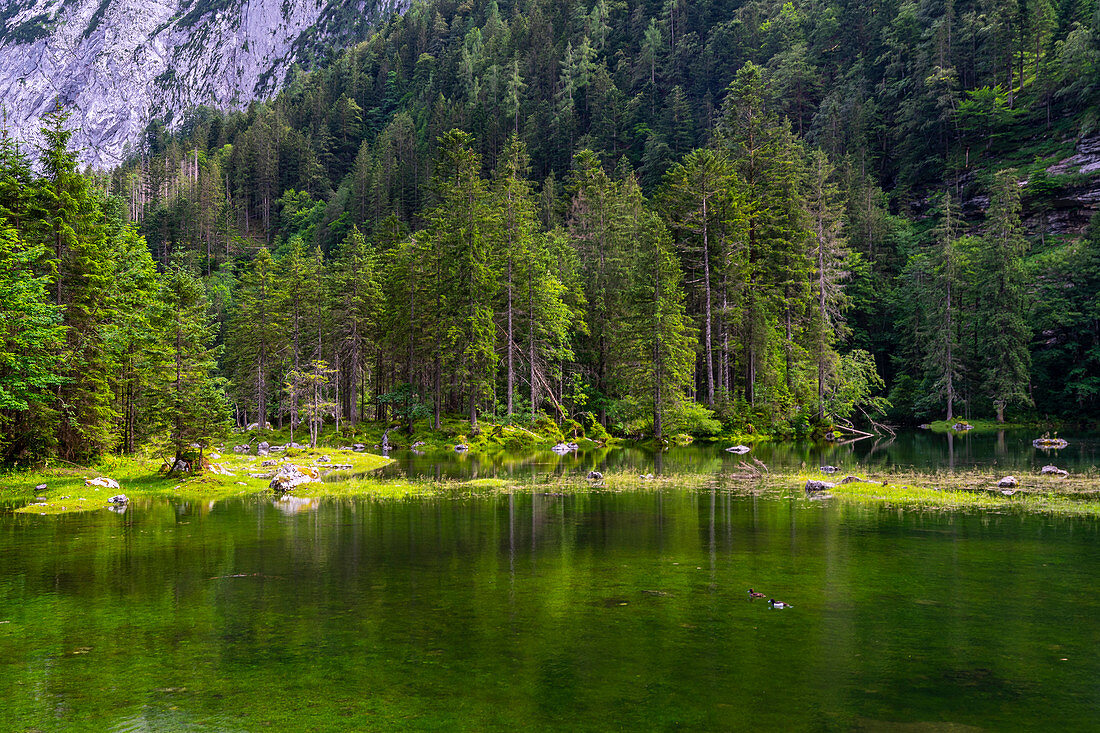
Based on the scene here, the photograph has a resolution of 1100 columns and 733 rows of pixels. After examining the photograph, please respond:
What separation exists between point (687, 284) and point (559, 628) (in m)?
52.6

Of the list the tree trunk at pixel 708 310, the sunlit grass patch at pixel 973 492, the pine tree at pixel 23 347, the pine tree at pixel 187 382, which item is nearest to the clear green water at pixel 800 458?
the sunlit grass patch at pixel 973 492

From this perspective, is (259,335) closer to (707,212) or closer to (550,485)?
(707,212)

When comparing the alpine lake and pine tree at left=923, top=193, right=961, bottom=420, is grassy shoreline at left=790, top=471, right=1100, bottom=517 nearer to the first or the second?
the alpine lake

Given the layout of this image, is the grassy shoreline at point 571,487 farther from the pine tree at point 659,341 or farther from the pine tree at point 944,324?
the pine tree at point 944,324

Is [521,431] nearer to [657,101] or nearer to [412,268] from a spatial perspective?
[412,268]

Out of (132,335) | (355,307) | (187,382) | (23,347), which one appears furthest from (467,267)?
(23,347)

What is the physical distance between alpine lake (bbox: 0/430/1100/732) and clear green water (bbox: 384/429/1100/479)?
13343 millimetres

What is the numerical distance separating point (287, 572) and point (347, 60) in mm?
215425

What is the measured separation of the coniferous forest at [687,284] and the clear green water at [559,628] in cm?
1818

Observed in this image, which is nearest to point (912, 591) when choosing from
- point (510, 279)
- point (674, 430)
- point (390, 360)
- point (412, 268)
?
point (674, 430)

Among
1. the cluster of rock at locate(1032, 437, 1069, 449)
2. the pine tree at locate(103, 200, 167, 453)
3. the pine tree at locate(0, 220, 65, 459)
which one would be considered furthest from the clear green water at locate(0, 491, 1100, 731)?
the cluster of rock at locate(1032, 437, 1069, 449)

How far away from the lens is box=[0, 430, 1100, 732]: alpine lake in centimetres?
684

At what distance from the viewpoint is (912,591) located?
1122 cm

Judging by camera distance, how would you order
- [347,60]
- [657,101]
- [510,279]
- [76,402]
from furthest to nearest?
[347,60] < [657,101] < [510,279] < [76,402]
